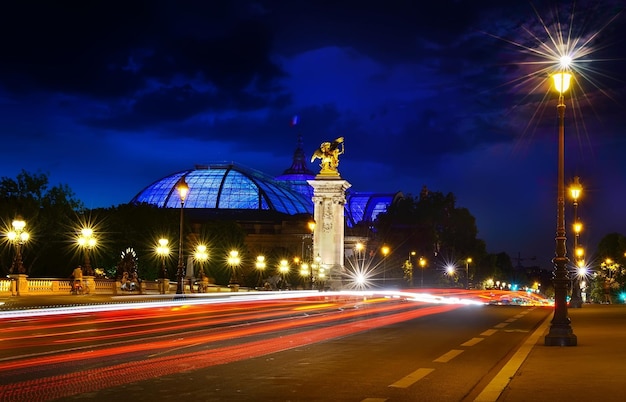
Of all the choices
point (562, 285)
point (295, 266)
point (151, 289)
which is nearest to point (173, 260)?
point (295, 266)

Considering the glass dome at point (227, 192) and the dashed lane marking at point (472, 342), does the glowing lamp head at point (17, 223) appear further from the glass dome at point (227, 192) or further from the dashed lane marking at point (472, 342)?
the glass dome at point (227, 192)

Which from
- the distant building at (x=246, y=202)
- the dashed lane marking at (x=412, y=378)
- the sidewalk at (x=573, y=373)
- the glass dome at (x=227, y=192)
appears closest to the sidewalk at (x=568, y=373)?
the sidewalk at (x=573, y=373)

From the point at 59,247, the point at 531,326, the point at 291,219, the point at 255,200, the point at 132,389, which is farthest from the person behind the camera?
the point at 255,200

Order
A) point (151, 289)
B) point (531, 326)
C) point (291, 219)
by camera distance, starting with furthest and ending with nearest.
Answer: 1. point (291, 219)
2. point (151, 289)
3. point (531, 326)

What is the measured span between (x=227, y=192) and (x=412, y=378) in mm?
149794

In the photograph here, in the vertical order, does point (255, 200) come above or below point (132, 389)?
above

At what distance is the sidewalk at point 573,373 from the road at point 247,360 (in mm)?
590

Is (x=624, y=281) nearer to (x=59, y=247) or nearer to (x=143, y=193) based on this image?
(x=59, y=247)

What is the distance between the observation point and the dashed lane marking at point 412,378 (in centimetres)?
1204

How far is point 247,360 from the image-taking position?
1501 centimetres

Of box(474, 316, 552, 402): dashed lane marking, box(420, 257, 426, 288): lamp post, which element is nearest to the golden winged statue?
box(420, 257, 426, 288): lamp post

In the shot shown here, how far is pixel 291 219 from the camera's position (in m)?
144

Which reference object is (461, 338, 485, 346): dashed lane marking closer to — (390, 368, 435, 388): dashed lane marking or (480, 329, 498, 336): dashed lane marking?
(480, 329, 498, 336): dashed lane marking

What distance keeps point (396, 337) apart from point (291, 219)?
122m
